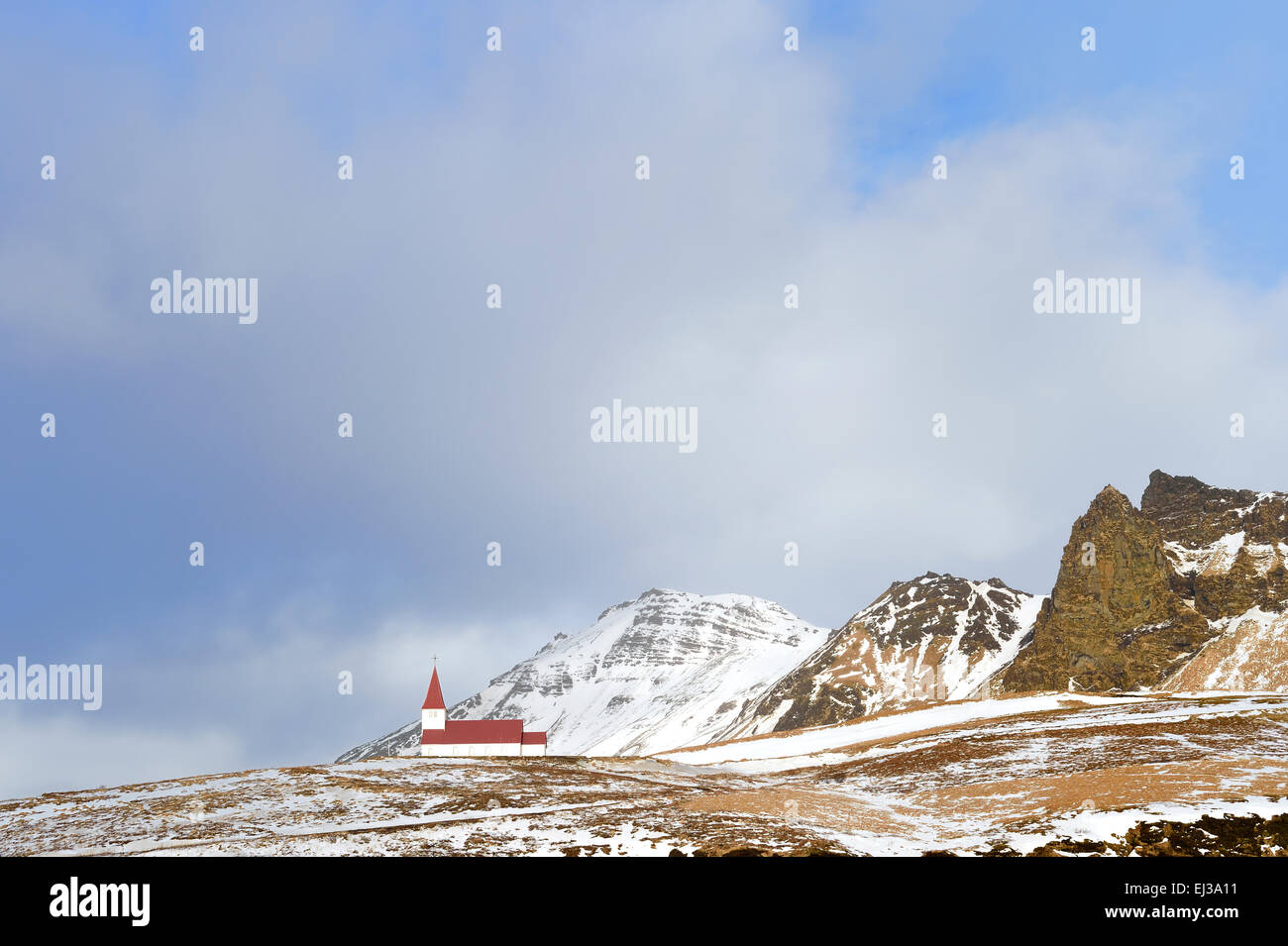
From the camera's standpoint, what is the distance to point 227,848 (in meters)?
33.9

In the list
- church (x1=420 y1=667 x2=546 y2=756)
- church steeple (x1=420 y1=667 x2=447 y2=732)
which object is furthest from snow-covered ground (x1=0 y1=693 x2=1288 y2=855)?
church steeple (x1=420 y1=667 x2=447 y2=732)

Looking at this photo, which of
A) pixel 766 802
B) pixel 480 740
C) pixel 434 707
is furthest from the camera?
pixel 434 707

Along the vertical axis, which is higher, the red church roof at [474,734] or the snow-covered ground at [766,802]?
the snow-covered ground at [766,802]

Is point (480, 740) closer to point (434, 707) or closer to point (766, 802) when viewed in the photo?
point (434, 707)

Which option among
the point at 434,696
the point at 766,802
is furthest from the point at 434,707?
the point at 766,802

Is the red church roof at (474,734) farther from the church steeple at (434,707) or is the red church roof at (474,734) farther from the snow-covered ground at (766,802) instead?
the snow-covered ground at (766,802)

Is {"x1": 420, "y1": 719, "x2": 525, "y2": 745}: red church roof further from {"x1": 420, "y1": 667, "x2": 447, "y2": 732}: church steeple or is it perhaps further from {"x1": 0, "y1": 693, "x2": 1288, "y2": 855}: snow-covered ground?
{"x1": 0, "y1": 693, "x2": 1288, "y2": 855}: snow-covered ground

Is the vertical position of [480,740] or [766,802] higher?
[766,802]

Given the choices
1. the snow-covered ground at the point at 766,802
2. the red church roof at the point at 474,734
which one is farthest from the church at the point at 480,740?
the snow-covered ground at the point at 766,802

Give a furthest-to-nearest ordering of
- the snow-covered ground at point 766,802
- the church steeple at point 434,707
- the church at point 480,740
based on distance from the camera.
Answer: the church steeple at point 434,707, the church at point 480,740, the snow-covered ground at point 766,802

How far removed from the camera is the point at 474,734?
3770 inches

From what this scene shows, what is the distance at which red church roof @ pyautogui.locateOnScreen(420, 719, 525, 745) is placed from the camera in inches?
3750

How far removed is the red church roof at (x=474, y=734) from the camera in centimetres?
9525
